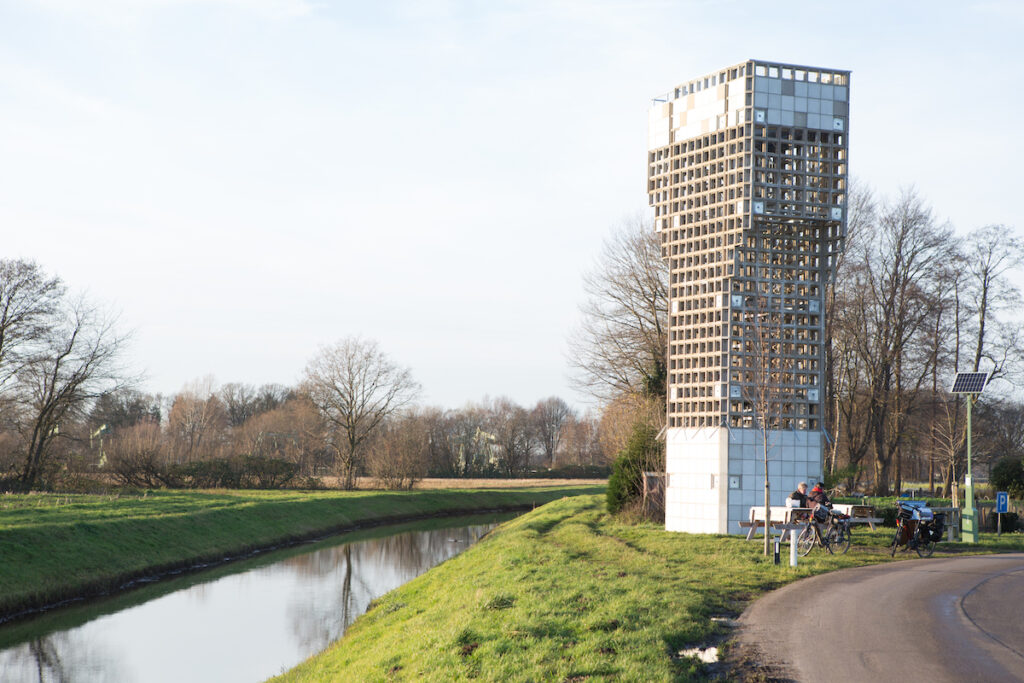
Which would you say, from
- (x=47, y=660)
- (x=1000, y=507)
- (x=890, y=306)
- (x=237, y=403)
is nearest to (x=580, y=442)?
(x=237, y=403)

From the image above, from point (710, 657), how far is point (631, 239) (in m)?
32.2

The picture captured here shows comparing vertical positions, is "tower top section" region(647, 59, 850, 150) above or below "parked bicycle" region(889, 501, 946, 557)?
above

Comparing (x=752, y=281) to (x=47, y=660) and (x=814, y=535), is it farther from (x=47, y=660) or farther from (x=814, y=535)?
(x=47, y=660)

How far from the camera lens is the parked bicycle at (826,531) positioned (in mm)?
19156

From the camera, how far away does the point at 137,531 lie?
28781mm

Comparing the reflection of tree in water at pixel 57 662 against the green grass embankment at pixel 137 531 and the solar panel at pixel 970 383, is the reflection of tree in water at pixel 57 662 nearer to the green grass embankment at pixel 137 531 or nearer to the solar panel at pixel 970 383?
the green grass embankment at pixel 137 531

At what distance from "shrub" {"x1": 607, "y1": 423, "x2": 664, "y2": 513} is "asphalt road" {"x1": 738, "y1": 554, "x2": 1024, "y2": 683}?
1179 cm

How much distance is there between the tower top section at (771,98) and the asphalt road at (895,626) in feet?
45.0

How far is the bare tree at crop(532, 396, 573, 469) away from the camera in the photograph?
125 metres

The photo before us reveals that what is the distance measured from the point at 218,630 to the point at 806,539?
14.6m

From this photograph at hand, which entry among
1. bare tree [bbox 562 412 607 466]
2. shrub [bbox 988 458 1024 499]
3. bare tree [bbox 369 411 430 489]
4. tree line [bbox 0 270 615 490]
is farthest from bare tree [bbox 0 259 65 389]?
bare tree [bbox 562 412 607 466]

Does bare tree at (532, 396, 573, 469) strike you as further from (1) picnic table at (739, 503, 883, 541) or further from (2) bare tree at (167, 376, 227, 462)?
(1) picnic table at (739, 503, 883, 541)

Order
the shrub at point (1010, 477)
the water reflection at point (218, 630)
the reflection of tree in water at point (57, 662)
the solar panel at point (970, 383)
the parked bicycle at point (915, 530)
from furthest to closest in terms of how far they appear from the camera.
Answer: the shrub at point (1010, 477), the solar panel at point (970, 383), the parked bicycle at point (915, 530), the water reflection at point (218, 630), the reflection of tree in water at point (57, 662)

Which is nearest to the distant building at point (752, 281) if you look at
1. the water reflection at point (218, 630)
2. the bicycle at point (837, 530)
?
the bicycle at point (837, 530)
